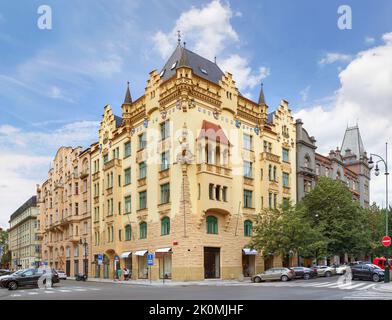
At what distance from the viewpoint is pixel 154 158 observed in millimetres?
50031

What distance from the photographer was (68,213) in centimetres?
7488

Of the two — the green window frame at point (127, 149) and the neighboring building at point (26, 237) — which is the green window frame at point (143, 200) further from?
the neighboring building at point (26, 237)

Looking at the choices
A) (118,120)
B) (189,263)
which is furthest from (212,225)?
(118,120)

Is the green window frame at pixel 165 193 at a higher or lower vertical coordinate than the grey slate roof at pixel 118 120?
lower

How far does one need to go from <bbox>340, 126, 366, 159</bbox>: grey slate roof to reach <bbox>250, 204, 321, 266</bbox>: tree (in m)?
47.6

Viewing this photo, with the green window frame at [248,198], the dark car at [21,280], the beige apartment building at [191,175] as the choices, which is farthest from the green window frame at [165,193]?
the dark car at [21,280]

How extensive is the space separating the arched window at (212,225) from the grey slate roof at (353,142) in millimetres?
51626

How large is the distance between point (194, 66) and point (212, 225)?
17.2 meters

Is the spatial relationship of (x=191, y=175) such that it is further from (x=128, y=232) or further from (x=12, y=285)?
(x=12, y=285)

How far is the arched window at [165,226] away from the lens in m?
47.1

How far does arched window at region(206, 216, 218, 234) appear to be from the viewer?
47.0 m
